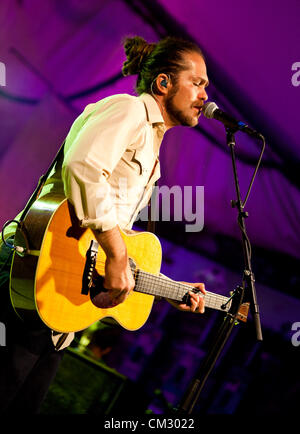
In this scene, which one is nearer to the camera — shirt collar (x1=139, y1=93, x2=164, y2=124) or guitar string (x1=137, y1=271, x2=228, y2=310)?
shirt collar (x1=139, y1=93, x2=164, y2=124)

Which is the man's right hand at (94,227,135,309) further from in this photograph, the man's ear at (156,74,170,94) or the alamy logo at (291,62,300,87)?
the alamy logo at (291,62,300,87)

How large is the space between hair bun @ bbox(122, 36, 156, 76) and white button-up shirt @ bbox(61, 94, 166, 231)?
40 cm

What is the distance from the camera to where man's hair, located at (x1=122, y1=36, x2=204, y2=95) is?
2080mm

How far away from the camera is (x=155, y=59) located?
2162mm

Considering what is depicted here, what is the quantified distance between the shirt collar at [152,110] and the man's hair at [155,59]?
14 centimetres

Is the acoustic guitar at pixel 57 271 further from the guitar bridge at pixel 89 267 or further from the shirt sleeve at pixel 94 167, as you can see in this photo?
the shirt sleeve at pixel 94 167

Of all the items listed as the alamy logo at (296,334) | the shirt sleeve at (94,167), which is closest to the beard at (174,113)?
the shirt sleeve at (94,167)

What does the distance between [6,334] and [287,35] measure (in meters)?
3.51

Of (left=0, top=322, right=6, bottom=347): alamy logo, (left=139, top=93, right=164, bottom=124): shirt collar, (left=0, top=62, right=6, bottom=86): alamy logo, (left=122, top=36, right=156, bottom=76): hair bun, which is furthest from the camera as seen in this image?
(left=0, top=62, right=6, bottom=86): alamy logo

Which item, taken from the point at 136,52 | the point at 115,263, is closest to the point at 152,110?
the point at 136,52

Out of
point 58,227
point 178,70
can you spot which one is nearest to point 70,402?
point 58,227

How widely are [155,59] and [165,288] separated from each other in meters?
1.37

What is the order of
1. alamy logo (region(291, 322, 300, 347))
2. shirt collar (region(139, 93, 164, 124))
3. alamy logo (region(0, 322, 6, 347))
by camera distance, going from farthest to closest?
1. alamy logo (region(291, 322, 300, 347))
2. shirt collar (region(139, 93, 164, 124))
3. alamy logo (region(0, 322, 6, 347))

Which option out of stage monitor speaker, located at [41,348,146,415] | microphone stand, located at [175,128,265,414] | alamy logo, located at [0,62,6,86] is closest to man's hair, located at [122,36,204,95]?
microphone stand, located at [175,128,265,414]
